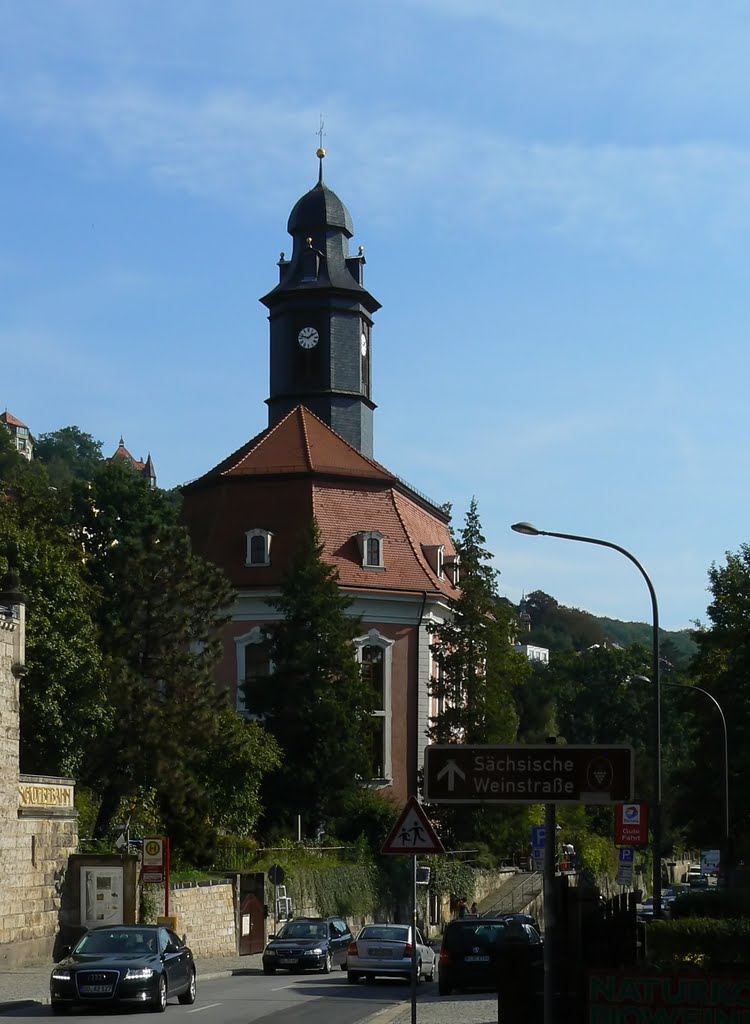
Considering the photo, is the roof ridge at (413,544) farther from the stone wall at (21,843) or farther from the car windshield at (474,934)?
the car windshield at (474,934)

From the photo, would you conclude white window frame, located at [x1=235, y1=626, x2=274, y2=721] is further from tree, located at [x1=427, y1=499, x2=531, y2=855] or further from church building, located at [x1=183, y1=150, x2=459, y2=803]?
tree, located at [x1=427, y1=499, x2=531, y2=855]

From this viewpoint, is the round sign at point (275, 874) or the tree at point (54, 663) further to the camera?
the round sign at point (275, 874)

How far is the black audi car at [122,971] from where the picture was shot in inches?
879

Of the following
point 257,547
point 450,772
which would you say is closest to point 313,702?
point 257,547

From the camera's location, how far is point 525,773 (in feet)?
40.1

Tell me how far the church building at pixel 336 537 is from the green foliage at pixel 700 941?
45.0 meters

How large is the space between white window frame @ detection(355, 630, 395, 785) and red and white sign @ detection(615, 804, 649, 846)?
30971mm

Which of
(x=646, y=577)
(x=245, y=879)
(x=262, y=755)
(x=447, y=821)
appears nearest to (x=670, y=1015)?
(x=646, y=577)

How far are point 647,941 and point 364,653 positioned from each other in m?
47.4

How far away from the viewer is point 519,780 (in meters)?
12.2

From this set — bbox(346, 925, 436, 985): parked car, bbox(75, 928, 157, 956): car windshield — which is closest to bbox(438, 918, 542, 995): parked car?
bbox(346, 925, 436, 985): parked car

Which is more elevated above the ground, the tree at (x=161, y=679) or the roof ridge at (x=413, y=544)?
the roof ridge at (x=413, y=544)

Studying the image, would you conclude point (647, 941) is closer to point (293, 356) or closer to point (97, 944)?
point (97, 944)

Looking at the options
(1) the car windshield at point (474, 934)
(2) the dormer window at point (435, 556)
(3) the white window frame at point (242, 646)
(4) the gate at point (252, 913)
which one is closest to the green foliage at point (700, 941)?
(1) the car windshield at point (474, 934)
